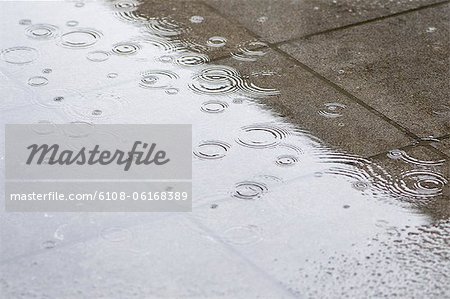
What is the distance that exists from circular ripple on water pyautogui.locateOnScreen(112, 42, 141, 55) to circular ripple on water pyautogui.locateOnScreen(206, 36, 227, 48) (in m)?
0.44

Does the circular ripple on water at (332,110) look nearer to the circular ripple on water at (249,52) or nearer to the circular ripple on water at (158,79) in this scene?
the circular ripple on water at (249,52)

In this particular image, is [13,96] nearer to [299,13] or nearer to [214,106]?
[214,106]

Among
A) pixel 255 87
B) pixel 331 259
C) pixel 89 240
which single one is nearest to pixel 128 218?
pixel 89 240

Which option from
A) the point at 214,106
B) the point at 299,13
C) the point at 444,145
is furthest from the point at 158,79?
the point at 444,145

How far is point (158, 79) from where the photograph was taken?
5.21 metres

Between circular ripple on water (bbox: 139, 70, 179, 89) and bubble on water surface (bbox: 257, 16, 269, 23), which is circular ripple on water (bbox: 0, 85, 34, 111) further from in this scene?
bubble on water surface (bbox: 257, 16, 269, 23)

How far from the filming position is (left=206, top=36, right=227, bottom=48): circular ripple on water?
5637 mm

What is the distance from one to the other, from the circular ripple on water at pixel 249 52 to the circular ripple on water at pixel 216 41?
0.12 m

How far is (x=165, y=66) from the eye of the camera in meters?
5.35

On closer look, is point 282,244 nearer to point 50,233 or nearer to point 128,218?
point 128,218

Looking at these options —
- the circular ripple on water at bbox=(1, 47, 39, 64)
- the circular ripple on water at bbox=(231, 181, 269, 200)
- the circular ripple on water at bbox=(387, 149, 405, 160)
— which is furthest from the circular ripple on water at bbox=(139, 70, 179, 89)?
the circular ripple on water at bbox=(387, 149, 405, 160)

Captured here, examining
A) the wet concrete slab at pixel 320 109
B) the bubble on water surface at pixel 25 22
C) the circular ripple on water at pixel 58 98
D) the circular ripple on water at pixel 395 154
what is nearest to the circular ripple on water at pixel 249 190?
the wet concrete slab at pixel 320 109

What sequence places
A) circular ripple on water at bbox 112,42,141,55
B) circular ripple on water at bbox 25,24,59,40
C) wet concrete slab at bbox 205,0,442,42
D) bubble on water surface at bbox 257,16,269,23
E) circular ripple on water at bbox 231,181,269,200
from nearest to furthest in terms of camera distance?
circular ripple on water at bbox 231,181,269,200 < circular ripple on water at bbox 112,42,141,55 < circular ripple on water at bbox 25,24,59,40 < wet concrete slab at bbox 205,0,442,42 < bubble on water surface at bbox 257,16,269,23

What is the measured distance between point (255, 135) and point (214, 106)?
382 millimetres
